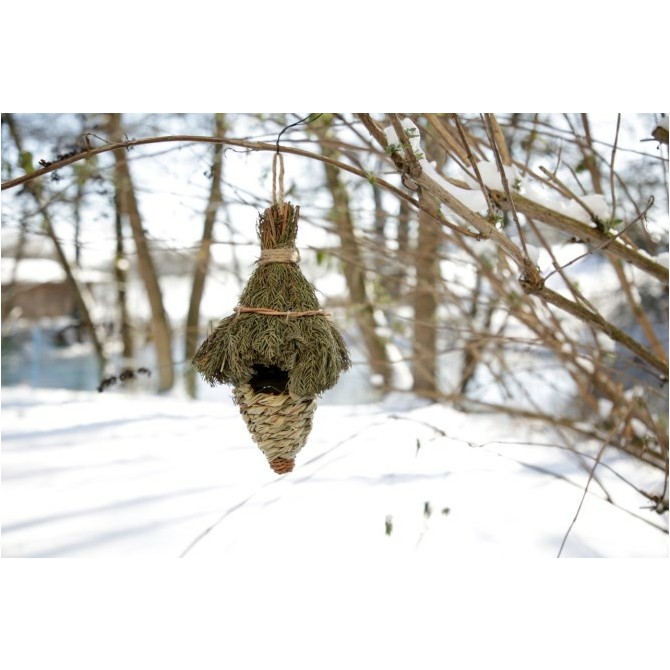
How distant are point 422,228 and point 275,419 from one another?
1392 millimetres

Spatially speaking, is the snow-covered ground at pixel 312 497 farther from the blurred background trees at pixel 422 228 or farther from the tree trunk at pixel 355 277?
the tree trunk at pixel 355 277

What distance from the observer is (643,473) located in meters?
2.60

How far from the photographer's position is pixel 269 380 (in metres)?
1.08

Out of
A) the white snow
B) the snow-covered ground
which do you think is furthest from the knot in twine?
the snow-covered ground

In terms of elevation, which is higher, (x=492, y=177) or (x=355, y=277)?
(x=492, y=177)

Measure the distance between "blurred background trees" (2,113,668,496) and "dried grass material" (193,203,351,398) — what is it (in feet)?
0.51

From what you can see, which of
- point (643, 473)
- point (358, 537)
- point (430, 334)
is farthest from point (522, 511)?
point (430, 334)

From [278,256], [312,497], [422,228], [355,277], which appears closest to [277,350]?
[278,256]

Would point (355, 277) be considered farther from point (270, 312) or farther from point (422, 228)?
point (270, 312)

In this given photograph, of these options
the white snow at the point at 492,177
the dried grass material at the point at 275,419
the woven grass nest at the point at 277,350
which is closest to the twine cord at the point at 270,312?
the woven grass nest at the point at 277,350

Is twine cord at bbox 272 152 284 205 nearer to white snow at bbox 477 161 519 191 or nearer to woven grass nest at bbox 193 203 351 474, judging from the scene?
woven grass nest at bbox 193 203 351 474

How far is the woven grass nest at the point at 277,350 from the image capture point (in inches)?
39.9
